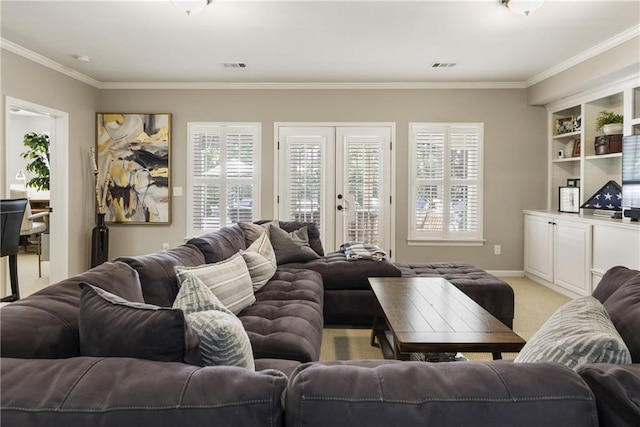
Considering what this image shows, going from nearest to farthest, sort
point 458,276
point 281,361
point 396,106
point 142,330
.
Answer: point 142,330 → point 281,361 → point 458,276 → point 396,106

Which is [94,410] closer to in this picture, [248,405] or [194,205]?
[248,405]

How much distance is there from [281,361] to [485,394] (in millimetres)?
1048

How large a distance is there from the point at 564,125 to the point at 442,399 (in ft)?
18.9

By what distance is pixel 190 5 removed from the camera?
10.3ft

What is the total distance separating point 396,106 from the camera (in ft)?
18.8

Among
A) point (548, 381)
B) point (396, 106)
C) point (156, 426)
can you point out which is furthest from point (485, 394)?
point (396, 106)

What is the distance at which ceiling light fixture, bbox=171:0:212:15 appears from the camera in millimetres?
3104

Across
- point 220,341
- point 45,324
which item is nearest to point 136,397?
point 220,341

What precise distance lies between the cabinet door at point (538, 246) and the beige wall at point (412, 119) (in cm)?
13

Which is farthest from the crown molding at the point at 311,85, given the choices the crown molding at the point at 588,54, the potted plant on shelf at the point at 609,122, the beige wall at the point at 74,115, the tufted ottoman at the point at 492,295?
the tufted ottoman at the point at 492,295

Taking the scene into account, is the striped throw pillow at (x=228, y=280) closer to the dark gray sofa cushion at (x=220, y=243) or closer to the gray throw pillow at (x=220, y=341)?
the dark gray sofa cushion at (x=220, y=243)

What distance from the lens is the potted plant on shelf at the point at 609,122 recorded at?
4.54 meters

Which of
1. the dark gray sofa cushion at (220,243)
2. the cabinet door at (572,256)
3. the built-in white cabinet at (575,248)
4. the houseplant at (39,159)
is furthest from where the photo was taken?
the houseplant at (39,159)

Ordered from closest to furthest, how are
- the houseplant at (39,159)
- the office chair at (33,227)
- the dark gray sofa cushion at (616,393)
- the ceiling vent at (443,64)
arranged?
1. the dark gray sofa cushion at (616,393)
2. the ceiling vent at (443,64)
3. the office chair at (33,227)
4. the houseplant at (39,159)
